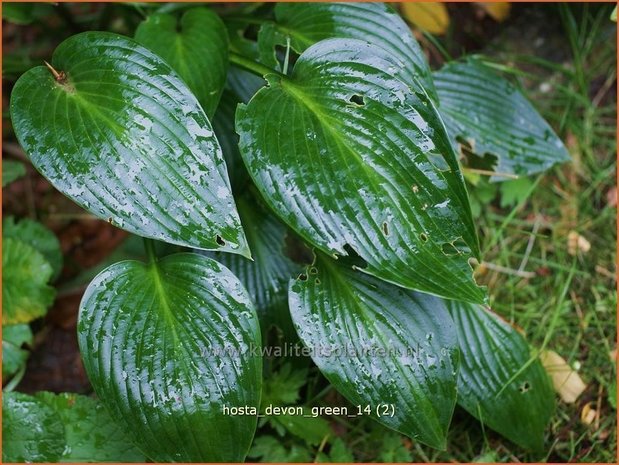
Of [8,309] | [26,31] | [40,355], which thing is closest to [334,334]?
[8,309]

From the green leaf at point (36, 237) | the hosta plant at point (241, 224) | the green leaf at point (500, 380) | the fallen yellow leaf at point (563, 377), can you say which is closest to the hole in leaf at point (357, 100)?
the hosta plant at point (241, 224)

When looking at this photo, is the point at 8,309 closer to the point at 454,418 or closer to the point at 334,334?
the point at 334,334

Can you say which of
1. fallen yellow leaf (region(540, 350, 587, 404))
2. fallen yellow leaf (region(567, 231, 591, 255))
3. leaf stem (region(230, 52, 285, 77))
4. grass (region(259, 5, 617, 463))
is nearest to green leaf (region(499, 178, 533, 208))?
grass (region(259, 5, 617, 463))

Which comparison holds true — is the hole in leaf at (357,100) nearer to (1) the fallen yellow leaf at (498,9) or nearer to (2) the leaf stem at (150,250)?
(2) the leaf stem at (150,250)

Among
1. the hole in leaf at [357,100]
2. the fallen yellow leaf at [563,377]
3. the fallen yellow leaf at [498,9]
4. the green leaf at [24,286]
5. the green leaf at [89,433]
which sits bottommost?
the fallen yellow leaf at [563,377]

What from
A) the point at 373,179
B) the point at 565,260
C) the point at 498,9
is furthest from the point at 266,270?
the point at 498,9

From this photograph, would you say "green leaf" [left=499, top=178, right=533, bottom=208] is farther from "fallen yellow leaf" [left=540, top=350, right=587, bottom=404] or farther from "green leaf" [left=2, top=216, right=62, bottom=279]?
"green leaf" [left=2, top=216, right=62, bottom=279]

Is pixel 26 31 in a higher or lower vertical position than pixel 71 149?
higher
